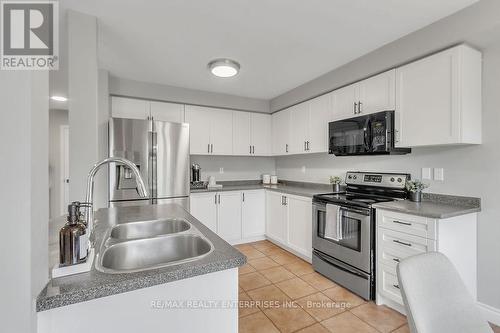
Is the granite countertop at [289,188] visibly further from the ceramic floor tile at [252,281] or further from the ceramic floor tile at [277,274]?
the ceramic floor tile at [252,281]

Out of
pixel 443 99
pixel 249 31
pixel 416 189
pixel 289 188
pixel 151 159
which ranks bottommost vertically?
pixel 289 188

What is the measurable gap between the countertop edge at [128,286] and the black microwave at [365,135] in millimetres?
2064

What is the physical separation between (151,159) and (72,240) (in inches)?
91.3

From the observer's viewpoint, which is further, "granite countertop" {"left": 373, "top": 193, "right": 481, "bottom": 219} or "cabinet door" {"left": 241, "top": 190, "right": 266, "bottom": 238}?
"cabinet door" {"left": 241, "top": 190, "right": 266, "bottom": 238}

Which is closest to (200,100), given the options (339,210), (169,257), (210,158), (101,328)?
(210,158)

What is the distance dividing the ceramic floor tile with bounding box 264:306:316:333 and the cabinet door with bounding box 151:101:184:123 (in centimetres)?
285

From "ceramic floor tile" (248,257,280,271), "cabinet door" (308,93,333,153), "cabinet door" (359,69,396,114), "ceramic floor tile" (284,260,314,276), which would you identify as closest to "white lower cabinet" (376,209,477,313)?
"ceramic floor tile" (284,260,314,276)

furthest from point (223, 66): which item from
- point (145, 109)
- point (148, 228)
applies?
point (148, 228)

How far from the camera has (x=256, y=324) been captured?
1.95m

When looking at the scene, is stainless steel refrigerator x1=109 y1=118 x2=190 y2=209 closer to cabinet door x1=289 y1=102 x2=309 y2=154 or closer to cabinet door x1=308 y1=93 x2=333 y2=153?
cabinet door x1=289 y1=102 x2=309 y2=154

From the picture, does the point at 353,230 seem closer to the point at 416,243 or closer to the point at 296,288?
the point at 416,243

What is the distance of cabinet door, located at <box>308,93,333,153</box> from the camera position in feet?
10.6

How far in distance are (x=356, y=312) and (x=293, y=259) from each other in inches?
47.6

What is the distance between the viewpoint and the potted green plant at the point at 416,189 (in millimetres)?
2328
